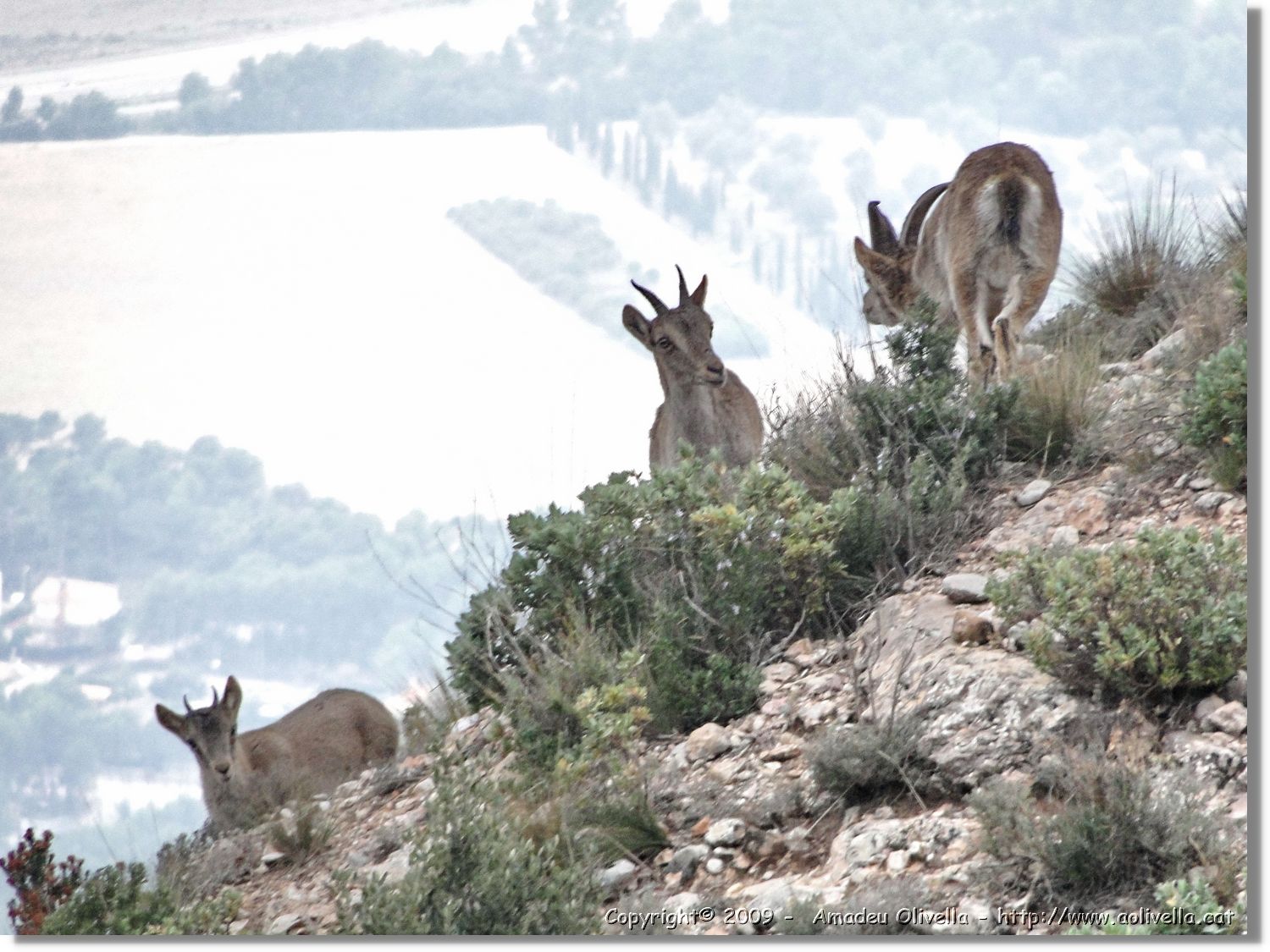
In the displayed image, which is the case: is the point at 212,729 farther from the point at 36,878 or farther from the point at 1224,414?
the point at 1224,414

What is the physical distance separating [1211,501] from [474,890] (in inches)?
105

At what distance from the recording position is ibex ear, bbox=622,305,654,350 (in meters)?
6.46

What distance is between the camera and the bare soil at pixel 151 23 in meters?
5.50

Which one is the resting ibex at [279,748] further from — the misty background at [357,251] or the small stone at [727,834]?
the small stone at [727,834]

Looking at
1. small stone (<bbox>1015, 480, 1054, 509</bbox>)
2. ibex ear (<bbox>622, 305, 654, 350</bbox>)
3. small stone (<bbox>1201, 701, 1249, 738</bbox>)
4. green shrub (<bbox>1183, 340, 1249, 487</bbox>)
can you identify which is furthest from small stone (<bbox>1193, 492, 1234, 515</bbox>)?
ibex ear (<bbox>622, 305, 654, 350</bbox>)

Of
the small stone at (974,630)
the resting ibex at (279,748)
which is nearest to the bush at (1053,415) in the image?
the small stone at (974,630)

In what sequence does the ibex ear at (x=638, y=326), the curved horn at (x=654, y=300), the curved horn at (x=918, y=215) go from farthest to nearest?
the curved horn at (x=918, y=215), the ibex ear at (x=638, y=326), the curved horn at (x=654, y=300)

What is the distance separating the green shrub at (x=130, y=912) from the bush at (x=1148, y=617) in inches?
97.8

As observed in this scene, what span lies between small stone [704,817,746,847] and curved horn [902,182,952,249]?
13.4ft

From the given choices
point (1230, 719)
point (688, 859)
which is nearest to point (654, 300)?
point (688, 859)

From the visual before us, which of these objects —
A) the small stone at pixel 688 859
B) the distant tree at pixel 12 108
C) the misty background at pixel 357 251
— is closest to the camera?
the small stone at pixel 688 859

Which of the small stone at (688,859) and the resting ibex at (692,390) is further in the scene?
the resting ibex at (692,390)

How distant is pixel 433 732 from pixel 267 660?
0.70m

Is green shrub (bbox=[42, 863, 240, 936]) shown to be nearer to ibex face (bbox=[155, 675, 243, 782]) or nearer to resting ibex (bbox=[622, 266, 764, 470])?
ibex face (bbox=[155, 675, 243, 782])
